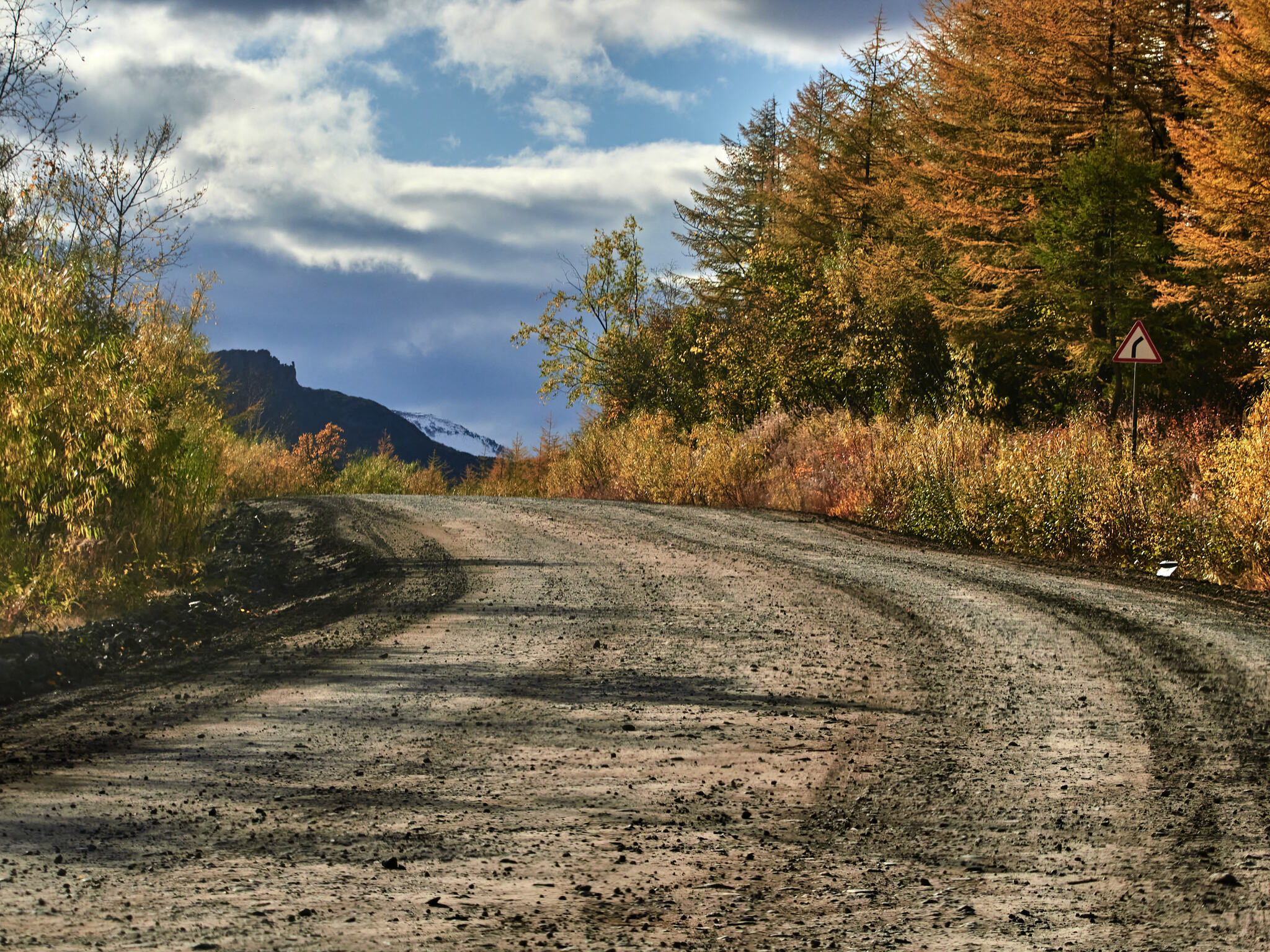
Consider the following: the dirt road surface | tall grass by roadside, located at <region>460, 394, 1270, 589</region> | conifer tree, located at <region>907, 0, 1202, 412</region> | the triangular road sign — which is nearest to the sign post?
the triangular road sign

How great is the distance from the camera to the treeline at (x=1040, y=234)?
17688 millimetres

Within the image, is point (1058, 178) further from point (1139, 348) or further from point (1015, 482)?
point (1015, 482)

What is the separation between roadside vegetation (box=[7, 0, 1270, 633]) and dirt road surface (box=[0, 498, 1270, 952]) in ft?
12.4

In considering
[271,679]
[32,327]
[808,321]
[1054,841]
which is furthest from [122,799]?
[808,321]

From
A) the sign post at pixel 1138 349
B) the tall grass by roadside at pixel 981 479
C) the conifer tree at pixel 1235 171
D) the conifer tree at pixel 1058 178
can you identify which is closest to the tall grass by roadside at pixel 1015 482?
the tall grass by roadside at pixel 981 479

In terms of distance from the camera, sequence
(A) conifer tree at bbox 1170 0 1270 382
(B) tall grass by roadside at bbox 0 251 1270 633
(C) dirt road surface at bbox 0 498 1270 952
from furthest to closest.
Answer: (A) conifer tree at bbox 1170 0 1270 382
(B) tall grass by roadside at bbox 0 251 1270 633
(C) dirt road surface at bbox 0 498 1270 952

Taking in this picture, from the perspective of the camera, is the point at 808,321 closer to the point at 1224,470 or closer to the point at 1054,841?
the point at 1224,470

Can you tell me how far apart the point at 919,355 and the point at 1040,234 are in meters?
5.23

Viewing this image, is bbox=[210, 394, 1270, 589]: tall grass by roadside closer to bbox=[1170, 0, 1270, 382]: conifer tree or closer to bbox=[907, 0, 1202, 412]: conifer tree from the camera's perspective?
bbox=[1170, 0, 1270, 382]: conifer tree

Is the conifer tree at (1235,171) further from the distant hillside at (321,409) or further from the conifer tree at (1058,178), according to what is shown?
the distant hillside at (321,409)

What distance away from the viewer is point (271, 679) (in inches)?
258

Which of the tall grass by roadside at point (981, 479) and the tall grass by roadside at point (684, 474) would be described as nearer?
the tall grass by roadside at point (684, 474)

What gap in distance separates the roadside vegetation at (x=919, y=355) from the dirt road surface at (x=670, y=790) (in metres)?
3.79

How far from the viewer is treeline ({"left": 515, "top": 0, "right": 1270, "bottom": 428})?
58.0 ft
